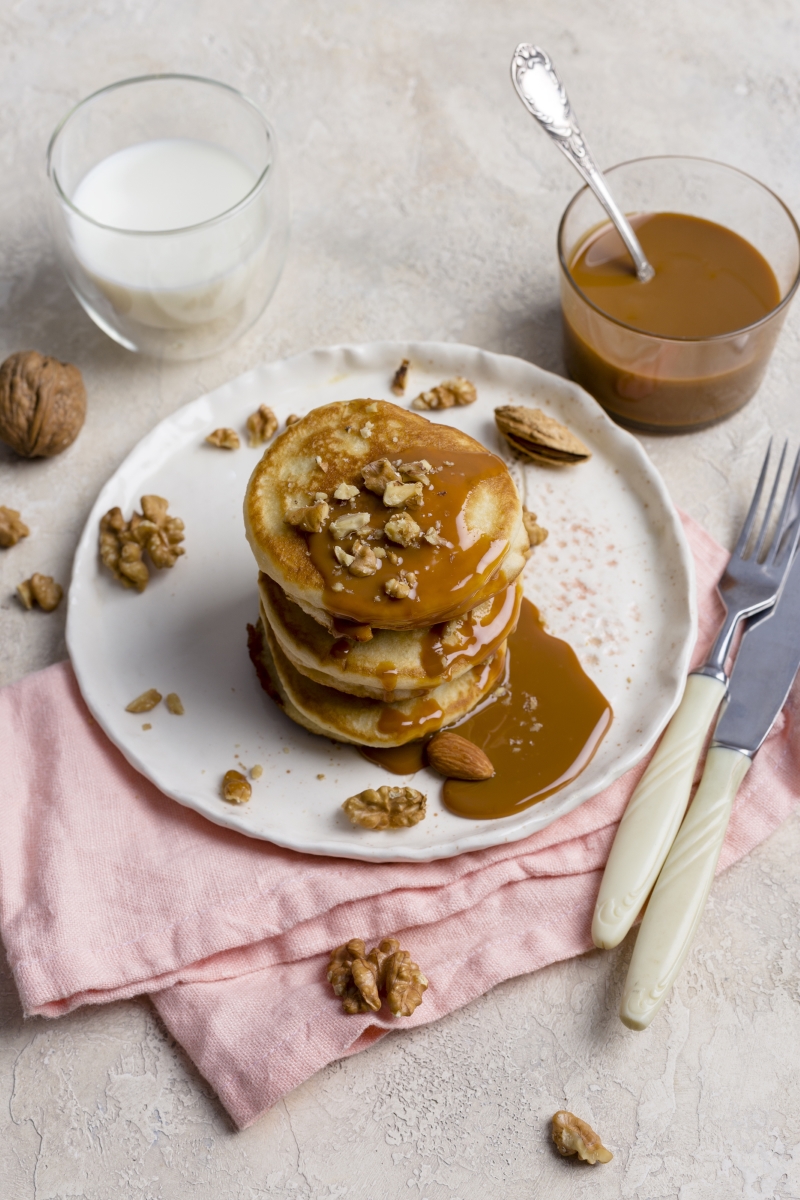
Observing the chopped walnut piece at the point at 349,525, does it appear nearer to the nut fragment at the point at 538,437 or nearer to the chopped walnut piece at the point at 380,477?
the chopped walnut piece at the point at 380,477

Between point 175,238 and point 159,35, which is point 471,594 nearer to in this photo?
point 175,238

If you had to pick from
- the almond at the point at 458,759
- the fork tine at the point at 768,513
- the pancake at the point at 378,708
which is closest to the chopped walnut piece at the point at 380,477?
the pancake at the point at 378,708

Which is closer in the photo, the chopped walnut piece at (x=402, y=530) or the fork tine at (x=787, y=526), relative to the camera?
the chopped walnut piece at (x=402, y=530)

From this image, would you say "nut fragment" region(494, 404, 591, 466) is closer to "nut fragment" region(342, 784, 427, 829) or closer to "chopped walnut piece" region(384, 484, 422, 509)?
"chopped walnut piece" region(384, 484, 422, 509)

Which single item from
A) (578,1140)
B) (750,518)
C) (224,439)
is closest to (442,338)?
(224,439)

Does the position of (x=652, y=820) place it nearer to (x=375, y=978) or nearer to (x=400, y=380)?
(x=375, y=978)

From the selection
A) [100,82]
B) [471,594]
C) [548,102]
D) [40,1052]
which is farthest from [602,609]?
[100,82]

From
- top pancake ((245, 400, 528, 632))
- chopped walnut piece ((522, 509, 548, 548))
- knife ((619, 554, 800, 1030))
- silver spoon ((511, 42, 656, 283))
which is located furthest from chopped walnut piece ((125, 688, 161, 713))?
silver spoon ((511, 42, 656, 283))
